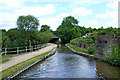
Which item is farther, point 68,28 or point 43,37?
point 68,28

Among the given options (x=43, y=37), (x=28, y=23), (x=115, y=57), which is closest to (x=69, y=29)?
(x=43, y=37)

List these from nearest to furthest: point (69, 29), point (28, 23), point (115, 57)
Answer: point (115, 57) → point (28, 23) → point (69, 29)

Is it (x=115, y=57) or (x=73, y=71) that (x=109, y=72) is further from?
(x=73, y=71)

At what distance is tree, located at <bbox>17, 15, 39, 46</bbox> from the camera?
1788 cm

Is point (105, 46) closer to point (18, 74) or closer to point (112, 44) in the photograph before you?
point (112, 44)

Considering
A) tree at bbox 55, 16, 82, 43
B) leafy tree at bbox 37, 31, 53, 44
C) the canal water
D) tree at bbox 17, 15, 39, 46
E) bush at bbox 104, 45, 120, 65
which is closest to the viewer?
the canal water

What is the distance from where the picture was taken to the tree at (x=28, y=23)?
17875 millimetres

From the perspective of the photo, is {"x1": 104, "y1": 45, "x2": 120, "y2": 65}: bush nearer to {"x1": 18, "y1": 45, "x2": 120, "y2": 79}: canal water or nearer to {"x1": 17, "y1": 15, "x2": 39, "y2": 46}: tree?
{"x1": 18, "y1": 45, "x2": 120, "y2": 79}: canal water

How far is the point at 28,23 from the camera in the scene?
1808cm

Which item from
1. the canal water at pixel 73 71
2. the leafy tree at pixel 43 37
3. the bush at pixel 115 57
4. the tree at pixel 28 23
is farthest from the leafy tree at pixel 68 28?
the canal water at pixel 73 71

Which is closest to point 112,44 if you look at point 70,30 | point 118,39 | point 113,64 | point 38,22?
point 118,39

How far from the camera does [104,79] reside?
6.55 meters

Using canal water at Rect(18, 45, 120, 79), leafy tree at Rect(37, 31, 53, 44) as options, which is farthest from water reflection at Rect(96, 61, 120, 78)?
leafy tree at Rect(37, 31, 53, 44)

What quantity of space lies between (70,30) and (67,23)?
4.75 metres
